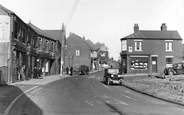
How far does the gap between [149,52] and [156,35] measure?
154 inches

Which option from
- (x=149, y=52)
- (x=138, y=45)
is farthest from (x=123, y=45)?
(x=149, y=52)

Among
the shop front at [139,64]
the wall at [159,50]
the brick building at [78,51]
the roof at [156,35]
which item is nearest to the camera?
the shop front at [139,64]

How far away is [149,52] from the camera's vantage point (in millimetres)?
39719

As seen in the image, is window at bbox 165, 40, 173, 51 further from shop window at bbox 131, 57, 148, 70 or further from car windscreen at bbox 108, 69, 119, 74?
car windscreen at bbox 108, 69, 119, 74

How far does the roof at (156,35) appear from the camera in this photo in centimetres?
3949

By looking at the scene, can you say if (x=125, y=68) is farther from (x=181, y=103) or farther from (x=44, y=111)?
(x=44, y=111)

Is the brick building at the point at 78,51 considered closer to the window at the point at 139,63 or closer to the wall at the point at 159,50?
the wall at the point at 159,50

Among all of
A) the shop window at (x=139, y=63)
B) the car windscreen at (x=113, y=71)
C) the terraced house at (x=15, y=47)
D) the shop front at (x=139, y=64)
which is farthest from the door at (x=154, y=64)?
the terraced house at (x=15, y=47)

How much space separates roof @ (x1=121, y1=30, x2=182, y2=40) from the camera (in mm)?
39487

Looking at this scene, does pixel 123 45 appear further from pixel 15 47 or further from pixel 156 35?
pixel 15 47

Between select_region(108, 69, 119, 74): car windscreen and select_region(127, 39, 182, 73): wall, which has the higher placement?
select_region(127, 39, 182, 73): wall

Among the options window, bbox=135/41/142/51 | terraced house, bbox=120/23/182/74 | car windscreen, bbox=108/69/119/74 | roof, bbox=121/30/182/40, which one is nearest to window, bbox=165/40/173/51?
terraced house, bbox=120/23/182/74

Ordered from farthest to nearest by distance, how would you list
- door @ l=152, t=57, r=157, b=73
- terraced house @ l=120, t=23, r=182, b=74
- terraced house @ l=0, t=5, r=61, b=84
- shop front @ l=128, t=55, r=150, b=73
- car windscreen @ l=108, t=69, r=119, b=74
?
door @ l=152, t=57, r=157, b=73
terraced house @ l=120, t=23, r=182, b=74
shop front @ l=128, t=55, r=150, b=73
car windscreen @ l=108, t=69, r=119, b=74
terraced house @ l=0, t=5, r=61, b=84

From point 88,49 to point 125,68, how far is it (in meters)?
24.2
